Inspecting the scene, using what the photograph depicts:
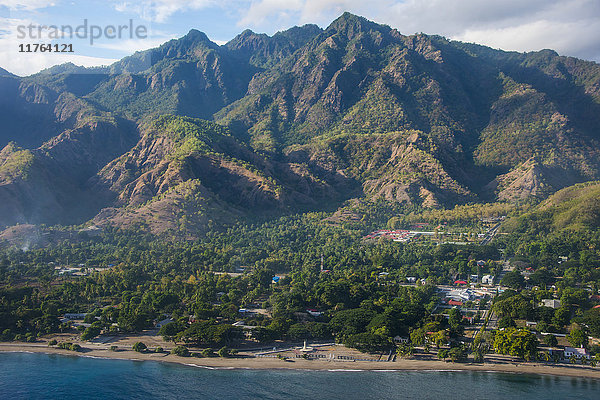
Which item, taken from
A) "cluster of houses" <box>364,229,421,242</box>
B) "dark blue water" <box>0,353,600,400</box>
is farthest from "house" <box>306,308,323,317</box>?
"cluster of houses" <box>364,229,421,242</box>

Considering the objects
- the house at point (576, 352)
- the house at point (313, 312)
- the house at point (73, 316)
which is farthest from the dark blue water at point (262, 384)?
the house at point (313, 312)

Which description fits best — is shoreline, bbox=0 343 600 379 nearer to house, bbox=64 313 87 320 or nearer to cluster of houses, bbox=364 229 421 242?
house, bbox=64 313 87 320

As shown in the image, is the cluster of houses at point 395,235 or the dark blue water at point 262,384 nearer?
the dark blue water at point 262,384

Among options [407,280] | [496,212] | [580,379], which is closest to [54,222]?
[407,280]

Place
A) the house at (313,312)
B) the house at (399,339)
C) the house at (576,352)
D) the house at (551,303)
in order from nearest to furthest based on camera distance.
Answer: the house at (576,352) → the house at (399,339) → the house at (313,312) → the house at (551,303)

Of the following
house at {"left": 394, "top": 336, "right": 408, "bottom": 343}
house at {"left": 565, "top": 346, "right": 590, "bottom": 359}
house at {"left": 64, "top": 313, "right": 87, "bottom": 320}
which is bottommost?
house at {"left": 565, "top": 346, "right": 590, "bottom": 359}

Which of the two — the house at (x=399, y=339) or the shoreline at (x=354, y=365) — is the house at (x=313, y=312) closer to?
the house at (x=399, y=339)
